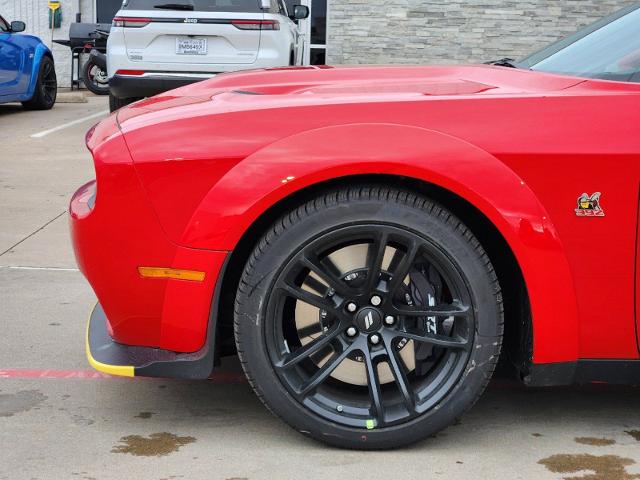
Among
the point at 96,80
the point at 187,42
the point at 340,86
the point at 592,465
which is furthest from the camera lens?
the point at 96,80

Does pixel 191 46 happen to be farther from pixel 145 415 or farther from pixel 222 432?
pixel 222 432

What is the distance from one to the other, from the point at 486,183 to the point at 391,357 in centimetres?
59

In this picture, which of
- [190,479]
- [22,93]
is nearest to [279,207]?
[190,479]

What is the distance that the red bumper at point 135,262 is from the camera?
3.18m

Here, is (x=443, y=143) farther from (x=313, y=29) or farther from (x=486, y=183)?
(x=313, y=29)

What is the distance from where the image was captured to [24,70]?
1364cm

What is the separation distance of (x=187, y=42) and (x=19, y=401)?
7.28 meters

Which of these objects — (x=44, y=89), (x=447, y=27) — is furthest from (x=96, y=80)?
(x=447, y=27)

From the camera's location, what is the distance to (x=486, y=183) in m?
3.08

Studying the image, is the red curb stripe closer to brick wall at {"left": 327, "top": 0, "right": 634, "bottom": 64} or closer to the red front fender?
the red front fender

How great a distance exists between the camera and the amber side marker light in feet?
10.4

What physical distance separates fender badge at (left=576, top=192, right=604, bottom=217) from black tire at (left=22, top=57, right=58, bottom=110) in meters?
12.0

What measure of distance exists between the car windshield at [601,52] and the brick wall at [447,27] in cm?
1377

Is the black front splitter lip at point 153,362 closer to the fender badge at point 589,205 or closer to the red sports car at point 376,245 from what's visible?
the red sports car at point 376,245
